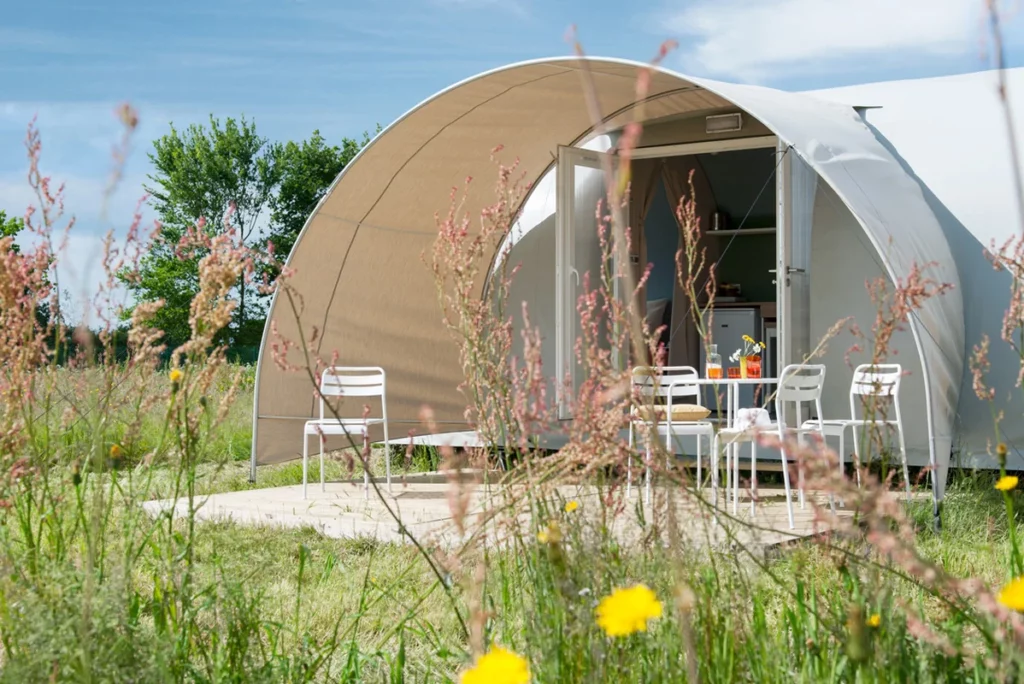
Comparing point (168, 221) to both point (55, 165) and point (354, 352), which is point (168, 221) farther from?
point (55, 165)

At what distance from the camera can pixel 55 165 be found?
2.44 meters

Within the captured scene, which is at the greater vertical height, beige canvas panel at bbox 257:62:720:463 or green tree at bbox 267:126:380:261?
green tree at bbox 267:126:380:261

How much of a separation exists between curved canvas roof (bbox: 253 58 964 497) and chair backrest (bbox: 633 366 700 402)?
56.1 inches

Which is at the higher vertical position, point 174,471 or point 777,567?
point 174,471

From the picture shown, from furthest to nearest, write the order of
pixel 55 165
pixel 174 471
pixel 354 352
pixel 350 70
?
pixel 350 70, pixel 354 352, pixel 55 165, pixel 174 471

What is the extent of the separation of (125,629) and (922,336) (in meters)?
4.25

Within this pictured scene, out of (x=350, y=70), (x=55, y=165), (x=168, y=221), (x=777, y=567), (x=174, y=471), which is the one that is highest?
(x=350, y=70)

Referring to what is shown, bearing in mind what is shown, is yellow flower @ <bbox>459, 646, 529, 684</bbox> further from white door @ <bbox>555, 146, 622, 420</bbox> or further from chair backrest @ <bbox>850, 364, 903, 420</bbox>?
white door @ <bbox>555, 146, 622, 420</bbox>

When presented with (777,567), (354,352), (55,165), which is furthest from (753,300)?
(55,165)

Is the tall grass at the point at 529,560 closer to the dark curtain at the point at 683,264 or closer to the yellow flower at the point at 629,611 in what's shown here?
the yellow flower at the point at 629,611

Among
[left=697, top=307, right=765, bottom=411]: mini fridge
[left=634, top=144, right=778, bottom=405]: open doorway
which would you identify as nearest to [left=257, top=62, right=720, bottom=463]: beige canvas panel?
[left=634, top=144, right=778, bottom=405]: open doorway

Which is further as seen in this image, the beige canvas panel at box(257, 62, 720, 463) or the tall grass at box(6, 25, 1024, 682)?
the beige canvas panel at box(257, 62, 720, 463)

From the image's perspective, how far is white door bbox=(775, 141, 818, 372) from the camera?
654 cm

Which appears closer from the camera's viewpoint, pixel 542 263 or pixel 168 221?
pixel 542 263
